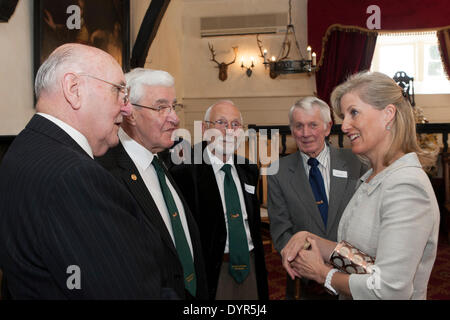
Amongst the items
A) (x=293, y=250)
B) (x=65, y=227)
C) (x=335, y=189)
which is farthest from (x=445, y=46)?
(x=65, y=227)

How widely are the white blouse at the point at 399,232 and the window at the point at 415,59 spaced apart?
7.06 meters

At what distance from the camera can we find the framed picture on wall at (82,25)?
111 inches

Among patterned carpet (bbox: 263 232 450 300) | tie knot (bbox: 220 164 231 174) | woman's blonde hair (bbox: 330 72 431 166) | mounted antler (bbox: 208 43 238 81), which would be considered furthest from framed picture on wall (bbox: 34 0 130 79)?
mounted antler (bbox: 208 43 238 81)

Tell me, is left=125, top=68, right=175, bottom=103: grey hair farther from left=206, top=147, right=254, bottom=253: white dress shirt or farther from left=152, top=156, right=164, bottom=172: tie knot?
left=206, top=147, right=254, bottom=253: white dress shirt

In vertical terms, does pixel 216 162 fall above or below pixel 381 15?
below

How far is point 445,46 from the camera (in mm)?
7160

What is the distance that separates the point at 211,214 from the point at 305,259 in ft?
2.61

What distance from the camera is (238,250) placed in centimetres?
225

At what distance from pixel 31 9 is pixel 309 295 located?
287 centimetres

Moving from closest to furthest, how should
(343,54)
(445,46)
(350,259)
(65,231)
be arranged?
(65,231), (350,259), (445,46), (343,54)

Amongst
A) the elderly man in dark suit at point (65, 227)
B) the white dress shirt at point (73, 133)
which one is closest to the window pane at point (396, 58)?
the white dress shirt at point (73, 133)

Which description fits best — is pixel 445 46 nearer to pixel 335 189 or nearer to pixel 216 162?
pixel 335 189

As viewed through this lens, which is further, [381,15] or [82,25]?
[381,15]

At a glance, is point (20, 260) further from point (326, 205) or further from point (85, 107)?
point (326, 205)
